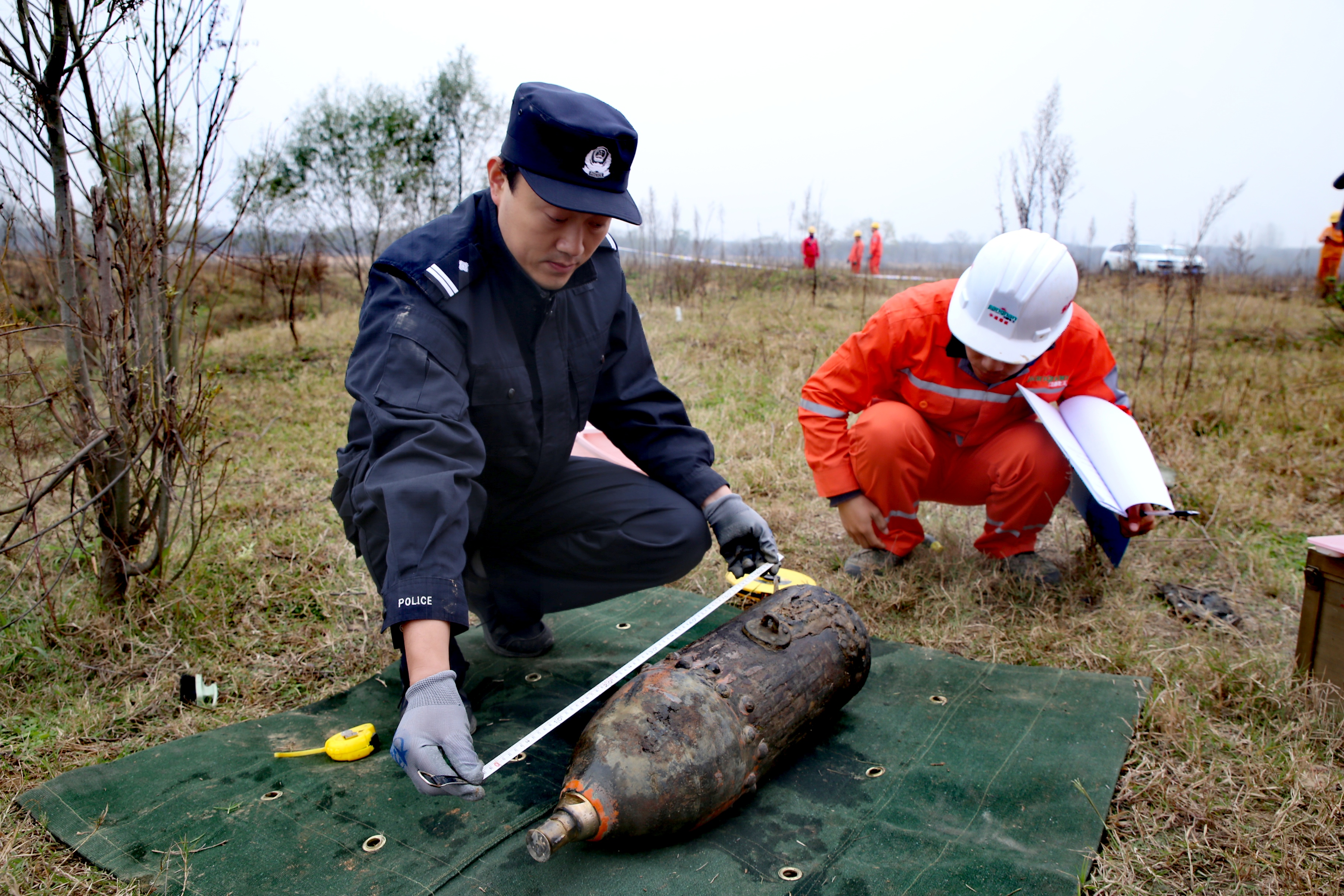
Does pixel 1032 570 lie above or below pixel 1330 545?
below

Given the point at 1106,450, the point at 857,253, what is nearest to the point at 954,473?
the point at 1106,450

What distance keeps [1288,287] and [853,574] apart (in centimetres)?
1527

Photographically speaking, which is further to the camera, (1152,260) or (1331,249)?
(1152,260)

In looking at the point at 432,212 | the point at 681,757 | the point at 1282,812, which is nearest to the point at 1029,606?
the point at 1282,812

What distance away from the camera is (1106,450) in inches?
114

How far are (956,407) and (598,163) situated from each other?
1.84 metres

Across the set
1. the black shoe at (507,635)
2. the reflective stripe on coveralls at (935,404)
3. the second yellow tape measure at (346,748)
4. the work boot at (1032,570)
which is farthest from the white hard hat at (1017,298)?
the second yellow tape measure at (346,748)

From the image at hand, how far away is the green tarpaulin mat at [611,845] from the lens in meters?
1.69

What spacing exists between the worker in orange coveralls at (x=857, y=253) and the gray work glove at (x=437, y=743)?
771 inches

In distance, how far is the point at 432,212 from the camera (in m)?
14.9

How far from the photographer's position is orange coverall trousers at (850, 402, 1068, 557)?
3.08m

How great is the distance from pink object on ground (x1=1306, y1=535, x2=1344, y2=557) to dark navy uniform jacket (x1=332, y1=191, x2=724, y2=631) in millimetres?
1638

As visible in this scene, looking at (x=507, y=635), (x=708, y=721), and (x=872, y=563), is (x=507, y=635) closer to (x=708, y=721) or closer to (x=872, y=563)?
(x=708, y=721)

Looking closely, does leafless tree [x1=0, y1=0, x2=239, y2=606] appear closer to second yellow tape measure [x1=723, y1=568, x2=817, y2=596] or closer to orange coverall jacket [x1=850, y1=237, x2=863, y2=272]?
second yellow tape measure [x1=723, y1=568, x2=817, y2=596]
